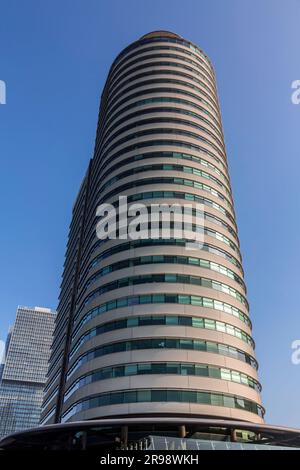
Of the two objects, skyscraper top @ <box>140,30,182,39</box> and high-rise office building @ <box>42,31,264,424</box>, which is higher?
skyscraper top @ <box>140,30,182,39</box>

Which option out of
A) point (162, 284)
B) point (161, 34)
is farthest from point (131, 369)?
point (161, 34)

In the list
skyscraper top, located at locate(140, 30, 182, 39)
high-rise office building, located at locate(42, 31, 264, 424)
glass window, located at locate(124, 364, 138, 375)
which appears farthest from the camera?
skyscraper top, located at locate(140, 30, 182, 39)

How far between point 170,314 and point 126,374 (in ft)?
28.1

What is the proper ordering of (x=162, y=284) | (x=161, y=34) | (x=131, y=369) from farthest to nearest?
(x=161, y=34) < (x=162, y=284) < (x=131, y=369)

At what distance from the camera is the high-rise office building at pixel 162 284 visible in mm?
47000

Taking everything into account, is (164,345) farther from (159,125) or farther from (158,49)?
(158,49)

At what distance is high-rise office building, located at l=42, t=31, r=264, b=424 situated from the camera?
1850 inches

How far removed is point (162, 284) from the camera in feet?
173

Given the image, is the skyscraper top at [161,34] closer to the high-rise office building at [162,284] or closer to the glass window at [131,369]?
the high-rise office building at [162,284]

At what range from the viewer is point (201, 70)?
80.8 m

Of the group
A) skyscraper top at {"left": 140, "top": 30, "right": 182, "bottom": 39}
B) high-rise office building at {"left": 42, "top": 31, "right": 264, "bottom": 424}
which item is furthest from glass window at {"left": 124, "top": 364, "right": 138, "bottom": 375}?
skyscraper top at {"left": 140, "top": 30, "right": 182, "bottom": 39}

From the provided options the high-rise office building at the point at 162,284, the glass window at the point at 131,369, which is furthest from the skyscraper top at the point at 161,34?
the glass window at the point at 131,369

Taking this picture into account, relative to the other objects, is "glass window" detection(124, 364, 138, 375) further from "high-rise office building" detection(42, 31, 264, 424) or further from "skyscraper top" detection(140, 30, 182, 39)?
"skyscraper top" detection(140, 30, 182, 39)

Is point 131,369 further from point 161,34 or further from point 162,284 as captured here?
point 161,34
